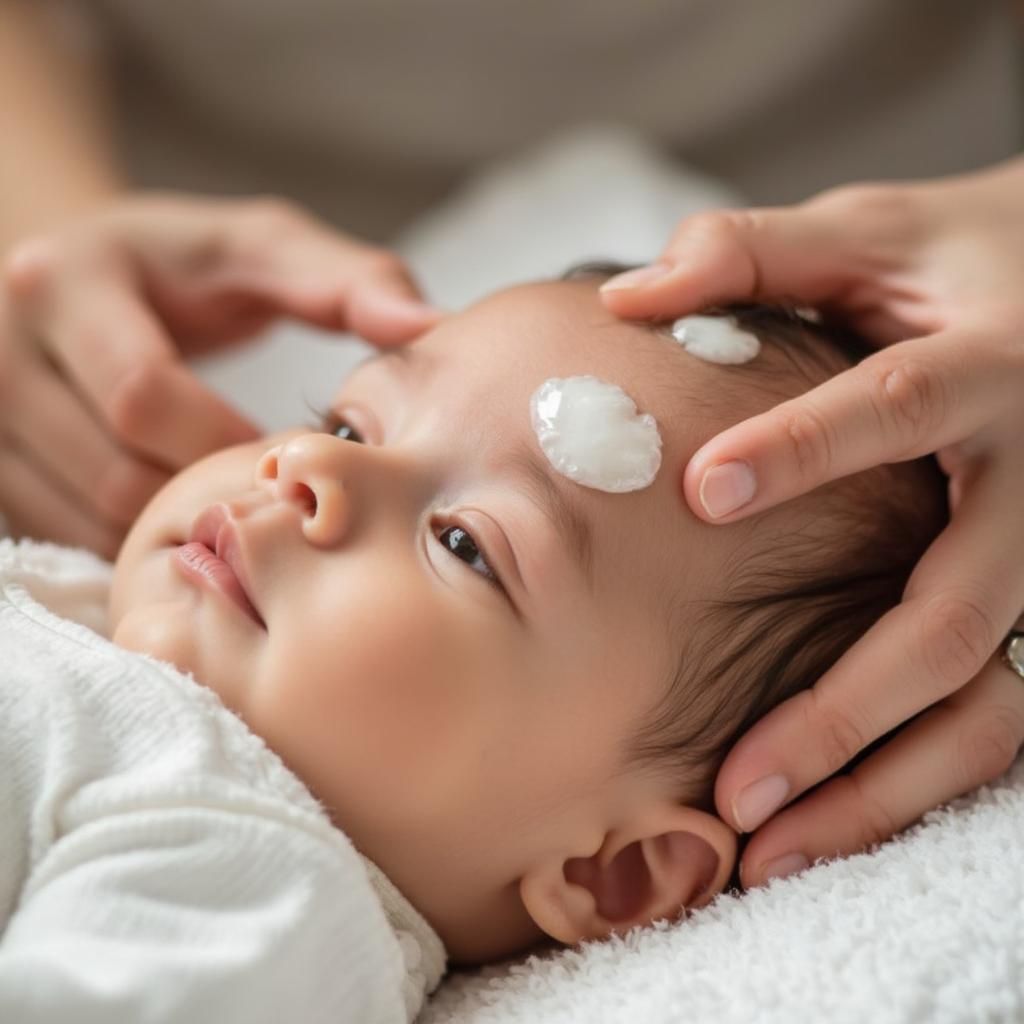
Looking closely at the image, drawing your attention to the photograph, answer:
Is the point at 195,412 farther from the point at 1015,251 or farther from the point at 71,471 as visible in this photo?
the point at 1015,251

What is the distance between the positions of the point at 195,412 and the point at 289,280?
27 cm

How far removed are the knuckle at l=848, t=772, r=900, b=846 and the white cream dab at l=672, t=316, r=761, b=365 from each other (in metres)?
0.36

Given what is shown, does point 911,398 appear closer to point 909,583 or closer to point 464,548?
point 909,583

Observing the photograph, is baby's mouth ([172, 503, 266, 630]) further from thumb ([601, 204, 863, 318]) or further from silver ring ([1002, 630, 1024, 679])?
silver ring ([1002, 630, 1024, 679])

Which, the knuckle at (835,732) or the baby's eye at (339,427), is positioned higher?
the baby's eye at (339,427)

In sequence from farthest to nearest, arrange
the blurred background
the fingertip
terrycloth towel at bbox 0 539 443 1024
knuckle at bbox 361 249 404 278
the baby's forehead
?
the blurred background
knuckle at bbox 361 249 404 278
the fingertip
the baby's forehead
terrycloth towel at bbox 0 539 443 1024

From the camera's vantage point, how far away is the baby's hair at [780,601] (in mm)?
946

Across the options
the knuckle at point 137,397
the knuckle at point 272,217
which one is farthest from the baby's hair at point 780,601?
the knuckle at point 272,217

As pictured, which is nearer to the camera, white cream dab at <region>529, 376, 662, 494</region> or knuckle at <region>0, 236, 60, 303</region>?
white cream dab at <region>529, 376, 662, 494</region>

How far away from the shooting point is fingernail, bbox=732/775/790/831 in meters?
0.93

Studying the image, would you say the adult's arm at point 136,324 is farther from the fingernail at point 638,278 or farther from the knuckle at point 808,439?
the knuckle at point 808,439

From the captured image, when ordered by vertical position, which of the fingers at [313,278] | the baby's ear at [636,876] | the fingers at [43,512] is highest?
the fingers at [313,278]

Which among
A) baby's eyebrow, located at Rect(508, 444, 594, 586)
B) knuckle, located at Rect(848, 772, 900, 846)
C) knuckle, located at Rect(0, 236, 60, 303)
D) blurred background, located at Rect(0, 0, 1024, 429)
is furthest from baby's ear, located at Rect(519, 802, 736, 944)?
blurred background, located at Rect(0, 0, 1024, 429)

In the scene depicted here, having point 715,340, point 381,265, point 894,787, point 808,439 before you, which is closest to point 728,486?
point 808,439
